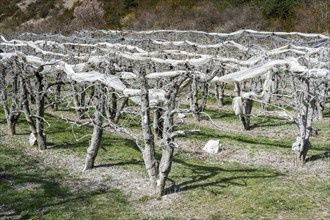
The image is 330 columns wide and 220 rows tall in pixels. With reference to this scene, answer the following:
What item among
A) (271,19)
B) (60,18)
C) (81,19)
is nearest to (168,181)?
(271,19)

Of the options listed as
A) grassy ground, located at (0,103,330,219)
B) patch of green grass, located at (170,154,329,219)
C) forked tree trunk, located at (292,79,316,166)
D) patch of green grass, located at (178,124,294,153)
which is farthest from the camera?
patch of green grass, located at (178,124,294,153)

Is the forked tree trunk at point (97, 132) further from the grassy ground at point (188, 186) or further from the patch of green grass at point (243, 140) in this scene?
the patch of green grass at point (243, 140)

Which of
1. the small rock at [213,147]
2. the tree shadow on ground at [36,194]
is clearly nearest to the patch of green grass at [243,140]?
the small rock at [213,147]

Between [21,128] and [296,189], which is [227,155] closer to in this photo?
[296,189]

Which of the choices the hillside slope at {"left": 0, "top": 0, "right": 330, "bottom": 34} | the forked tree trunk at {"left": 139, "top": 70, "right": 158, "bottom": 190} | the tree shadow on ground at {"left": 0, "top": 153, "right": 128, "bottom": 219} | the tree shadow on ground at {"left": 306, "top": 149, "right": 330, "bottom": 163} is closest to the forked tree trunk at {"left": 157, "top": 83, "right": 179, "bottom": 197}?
the forked tree trunk at {"left": 139, "top": 70, "right": 158, "bottom": 190}

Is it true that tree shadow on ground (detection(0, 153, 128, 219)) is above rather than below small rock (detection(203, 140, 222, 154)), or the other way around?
above

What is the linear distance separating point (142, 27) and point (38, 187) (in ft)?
132

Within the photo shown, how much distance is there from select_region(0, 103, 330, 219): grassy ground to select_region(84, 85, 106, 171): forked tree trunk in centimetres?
62

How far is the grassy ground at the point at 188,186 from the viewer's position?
9031 mm

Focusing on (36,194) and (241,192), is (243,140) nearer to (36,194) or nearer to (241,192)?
(241,192)

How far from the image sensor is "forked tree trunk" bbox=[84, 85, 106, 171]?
1112cm

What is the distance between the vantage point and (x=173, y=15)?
2008 inches

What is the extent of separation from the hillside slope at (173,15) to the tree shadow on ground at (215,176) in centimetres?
2707

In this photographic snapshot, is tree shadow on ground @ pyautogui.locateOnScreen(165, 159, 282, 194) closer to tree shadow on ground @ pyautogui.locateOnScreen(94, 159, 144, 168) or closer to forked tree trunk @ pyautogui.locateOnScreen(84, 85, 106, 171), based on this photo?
tree shadow on ground @ pyautogui.locateOnScreen(94, 159, 144, 168)
